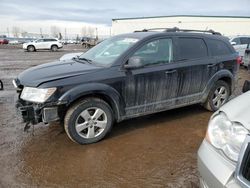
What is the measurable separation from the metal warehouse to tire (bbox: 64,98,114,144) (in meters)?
49.7

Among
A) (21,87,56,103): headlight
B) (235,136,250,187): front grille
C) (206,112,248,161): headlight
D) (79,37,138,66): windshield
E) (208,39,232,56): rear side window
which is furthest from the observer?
(208,39,232,56): rear side window

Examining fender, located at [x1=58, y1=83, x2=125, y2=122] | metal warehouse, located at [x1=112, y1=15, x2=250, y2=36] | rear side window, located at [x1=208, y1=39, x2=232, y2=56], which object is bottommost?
fender, located at [x1=58, y1=83, x2=125, y2=122]

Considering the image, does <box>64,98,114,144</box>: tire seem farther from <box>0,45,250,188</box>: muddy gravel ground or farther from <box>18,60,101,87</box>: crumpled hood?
Result: <box>18,60,101,87</box>: crumpled hood

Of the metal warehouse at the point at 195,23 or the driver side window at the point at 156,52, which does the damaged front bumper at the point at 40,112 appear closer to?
the driver side window at the point at 156,52

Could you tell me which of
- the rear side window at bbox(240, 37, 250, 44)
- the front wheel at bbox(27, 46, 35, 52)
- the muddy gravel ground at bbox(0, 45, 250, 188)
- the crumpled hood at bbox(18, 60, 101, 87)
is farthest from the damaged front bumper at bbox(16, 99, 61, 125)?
the front wheel at bbox(27, 46, 35, 52)

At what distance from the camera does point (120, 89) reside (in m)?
4.12

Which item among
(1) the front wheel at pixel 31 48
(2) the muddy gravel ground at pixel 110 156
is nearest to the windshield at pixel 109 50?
(2) the muddy gravel ground at pixel 110 156

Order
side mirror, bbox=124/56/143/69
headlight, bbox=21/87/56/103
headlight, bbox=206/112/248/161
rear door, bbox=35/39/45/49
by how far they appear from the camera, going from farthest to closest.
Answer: rear door, bbox=35/39/45/49, side mirror, bbox=124/56/143/69, headlight, bbox=21/87/56/103, headlight, bbox=206/112/248/161

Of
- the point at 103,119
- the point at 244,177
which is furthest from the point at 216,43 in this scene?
the point at 244,177

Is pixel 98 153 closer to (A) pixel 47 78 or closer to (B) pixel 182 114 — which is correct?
(A) pixel 47 78

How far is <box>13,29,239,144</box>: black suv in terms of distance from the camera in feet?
12.3

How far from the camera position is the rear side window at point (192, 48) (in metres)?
4.86

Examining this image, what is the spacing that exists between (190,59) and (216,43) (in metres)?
0.98

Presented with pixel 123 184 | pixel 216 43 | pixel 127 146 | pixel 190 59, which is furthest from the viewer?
pixel 216 43
